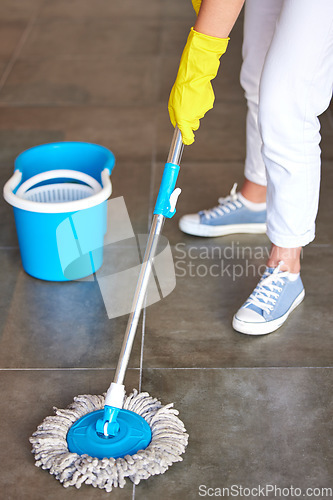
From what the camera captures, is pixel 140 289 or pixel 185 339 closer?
pixel 140 289

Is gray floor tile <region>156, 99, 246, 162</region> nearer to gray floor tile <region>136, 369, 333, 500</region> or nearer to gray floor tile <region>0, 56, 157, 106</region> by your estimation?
gray floor tile <region>0, 56, 157, 106</region>

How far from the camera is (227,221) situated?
1879 millimetres

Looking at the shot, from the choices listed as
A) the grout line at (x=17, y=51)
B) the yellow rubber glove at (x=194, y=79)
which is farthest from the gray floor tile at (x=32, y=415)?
the grout line at (x=17, y=51)

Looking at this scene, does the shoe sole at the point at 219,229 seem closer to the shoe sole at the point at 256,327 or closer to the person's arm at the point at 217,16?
the shoe sole at the point at 256,327

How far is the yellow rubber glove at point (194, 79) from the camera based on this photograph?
1.22 m

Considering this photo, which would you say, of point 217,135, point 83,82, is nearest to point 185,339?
point 217,135

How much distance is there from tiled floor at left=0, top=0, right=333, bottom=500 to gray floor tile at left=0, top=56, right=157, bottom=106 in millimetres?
20

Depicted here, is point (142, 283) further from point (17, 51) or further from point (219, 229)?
point (17, 51)

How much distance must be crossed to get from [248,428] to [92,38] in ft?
8.27

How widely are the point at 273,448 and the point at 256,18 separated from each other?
36.9 inches

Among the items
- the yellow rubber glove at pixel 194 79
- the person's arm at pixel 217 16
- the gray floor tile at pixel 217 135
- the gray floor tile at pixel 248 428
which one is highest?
the person's arm at pixel 217 16

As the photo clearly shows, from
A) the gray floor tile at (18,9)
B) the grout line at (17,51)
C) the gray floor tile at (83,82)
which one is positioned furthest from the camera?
the gray floor tile at (18,9)

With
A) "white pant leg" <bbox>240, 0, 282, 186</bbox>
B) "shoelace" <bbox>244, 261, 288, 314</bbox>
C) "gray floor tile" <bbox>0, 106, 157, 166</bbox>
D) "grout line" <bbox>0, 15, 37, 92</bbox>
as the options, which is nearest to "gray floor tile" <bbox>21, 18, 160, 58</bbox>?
"grout line" <bbox>0, 15, 37, 92</bbox>

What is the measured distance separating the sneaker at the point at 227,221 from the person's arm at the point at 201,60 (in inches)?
24.2
